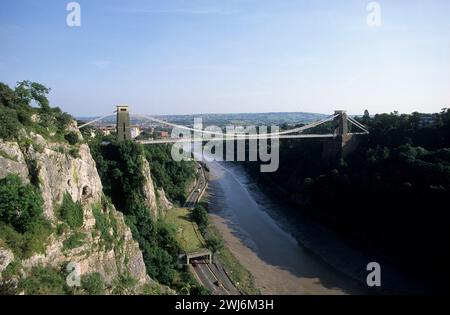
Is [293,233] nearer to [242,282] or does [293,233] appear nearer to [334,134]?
[242,282]

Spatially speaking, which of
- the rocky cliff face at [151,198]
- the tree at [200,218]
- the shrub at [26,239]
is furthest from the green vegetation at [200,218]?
the shrub at [26,239]

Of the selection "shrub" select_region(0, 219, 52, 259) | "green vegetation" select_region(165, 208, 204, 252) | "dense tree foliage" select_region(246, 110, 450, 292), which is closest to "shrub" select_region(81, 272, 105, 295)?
"shrub" select_region(0, 219, 52, 259)

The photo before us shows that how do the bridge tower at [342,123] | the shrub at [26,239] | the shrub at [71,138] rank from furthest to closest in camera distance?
the bridge tower at [342,123] < the shrub at [71,138] < the shrub at [26,239]

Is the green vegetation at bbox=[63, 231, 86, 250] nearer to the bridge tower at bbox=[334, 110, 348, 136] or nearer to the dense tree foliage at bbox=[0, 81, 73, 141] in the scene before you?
the dense tree foliage at bbox=[0, 81, 73, 141]

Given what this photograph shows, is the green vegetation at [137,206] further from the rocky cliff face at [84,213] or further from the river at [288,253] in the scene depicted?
the river at [288,253]

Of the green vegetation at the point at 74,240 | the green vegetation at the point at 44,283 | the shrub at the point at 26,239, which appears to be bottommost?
the green vegetation at the point at 44,283
